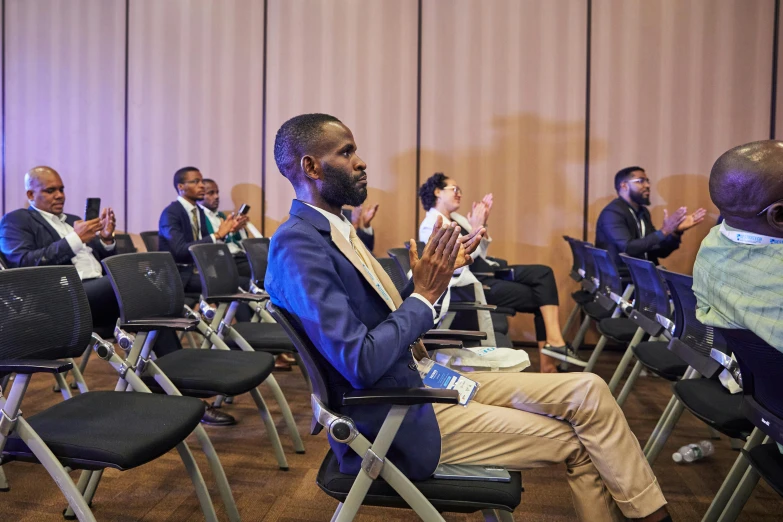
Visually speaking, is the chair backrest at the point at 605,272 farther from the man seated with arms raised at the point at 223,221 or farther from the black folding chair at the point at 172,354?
the man seated with arms raised at the point at 223,221

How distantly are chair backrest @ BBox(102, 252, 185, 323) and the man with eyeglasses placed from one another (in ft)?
10.3

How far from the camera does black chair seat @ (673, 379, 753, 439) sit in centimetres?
194

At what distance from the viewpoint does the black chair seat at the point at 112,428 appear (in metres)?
1.71

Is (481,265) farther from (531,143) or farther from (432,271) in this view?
(432,271)

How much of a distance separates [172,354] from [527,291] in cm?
261

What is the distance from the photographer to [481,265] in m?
4.60

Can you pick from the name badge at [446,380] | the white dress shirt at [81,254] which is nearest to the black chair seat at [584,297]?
the name badge at [446,380]

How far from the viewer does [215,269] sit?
338cm

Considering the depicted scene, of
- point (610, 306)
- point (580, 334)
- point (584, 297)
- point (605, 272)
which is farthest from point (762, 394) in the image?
point (580, 334)

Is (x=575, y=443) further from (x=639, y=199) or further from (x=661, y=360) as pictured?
(x=639, y=199)

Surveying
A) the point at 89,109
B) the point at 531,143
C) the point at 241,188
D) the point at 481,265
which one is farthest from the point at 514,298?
the point at 89,109

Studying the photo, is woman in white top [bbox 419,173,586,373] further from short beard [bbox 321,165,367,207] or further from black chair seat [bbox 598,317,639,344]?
short beard [bbox 321,165,367,207]

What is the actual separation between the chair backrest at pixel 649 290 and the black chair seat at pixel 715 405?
0.55 m

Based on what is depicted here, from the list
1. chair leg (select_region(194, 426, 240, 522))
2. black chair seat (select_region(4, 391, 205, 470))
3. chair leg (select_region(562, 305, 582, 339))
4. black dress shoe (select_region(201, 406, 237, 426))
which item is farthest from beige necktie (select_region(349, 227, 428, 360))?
chair leg (select_region(562, 305, 582, 339))
